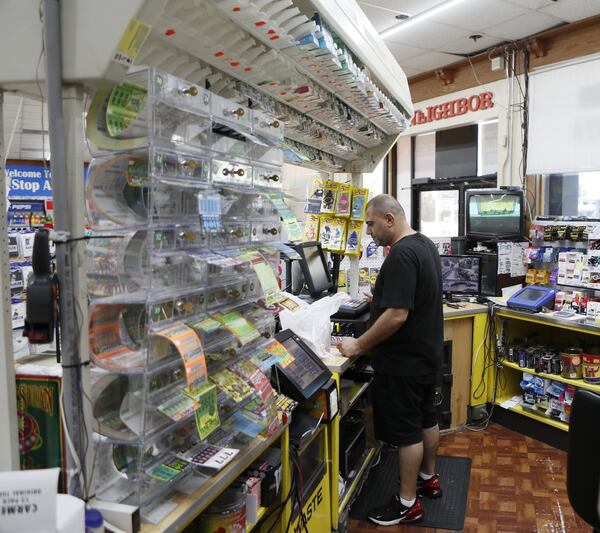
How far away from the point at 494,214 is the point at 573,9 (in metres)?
1.72

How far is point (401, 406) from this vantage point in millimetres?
2607

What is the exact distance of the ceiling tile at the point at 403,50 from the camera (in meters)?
4.89

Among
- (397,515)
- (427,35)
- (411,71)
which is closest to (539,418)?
(397,515)

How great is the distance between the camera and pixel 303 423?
1.98 m

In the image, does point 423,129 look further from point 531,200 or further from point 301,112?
point 301,112

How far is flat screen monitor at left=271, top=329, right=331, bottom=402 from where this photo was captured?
1874 millimetres

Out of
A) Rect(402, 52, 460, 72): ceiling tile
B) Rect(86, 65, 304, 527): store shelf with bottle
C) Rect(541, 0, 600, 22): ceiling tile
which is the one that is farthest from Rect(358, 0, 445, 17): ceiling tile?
Rect(86, 65, 304, 527): store shelf with bottle

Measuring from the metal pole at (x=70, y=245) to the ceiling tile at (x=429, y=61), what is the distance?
4873 mm

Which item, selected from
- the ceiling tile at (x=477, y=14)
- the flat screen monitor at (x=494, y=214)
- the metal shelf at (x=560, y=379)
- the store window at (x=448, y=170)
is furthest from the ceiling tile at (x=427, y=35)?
the metal shelf at (x=560, y=379)

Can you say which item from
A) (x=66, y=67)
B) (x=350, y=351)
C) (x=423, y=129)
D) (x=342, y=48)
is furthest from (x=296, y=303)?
(x=423, y=129)

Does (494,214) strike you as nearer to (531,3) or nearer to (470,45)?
(531,3)

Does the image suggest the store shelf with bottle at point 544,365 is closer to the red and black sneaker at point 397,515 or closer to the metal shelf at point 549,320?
the metal shelf at point 549,320

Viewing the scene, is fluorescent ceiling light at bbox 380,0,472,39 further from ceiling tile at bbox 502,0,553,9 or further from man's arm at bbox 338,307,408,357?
man's arm at bbox 338,307,408,357

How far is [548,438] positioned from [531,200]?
2.20 m
